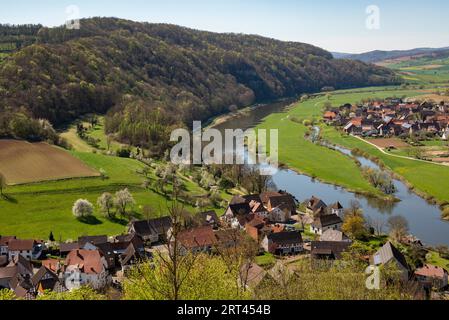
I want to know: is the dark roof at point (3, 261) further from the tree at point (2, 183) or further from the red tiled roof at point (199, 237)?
the tree at point (2, 183)

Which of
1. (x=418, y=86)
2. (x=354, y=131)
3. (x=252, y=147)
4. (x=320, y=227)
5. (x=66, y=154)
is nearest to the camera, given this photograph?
(x=320, y=227)

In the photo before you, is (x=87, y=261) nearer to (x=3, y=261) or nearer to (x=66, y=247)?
(x=66, y=247)

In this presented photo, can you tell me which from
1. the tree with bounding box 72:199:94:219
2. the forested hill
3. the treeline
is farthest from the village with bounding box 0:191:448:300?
the treeline

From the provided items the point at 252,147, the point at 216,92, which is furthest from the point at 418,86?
the point at 252,147

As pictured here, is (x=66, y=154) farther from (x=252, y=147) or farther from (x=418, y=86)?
(x=418, y=86)

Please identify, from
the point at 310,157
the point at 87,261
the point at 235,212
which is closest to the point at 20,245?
the point at 87,261

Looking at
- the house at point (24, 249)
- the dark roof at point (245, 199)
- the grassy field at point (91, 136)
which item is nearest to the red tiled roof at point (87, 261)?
the house at point (24, 249)
